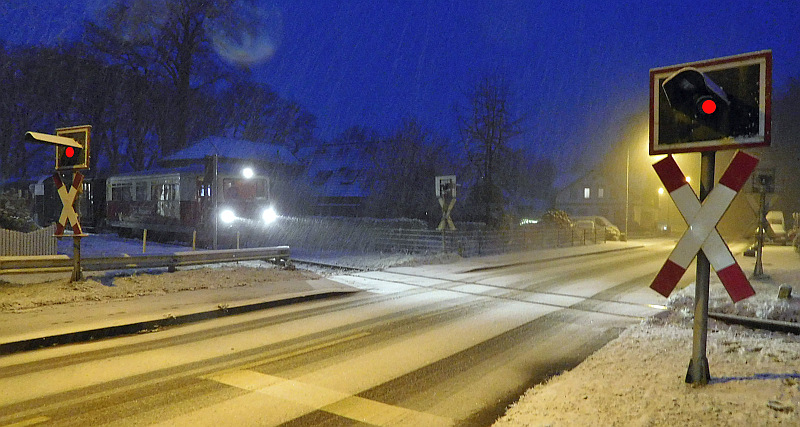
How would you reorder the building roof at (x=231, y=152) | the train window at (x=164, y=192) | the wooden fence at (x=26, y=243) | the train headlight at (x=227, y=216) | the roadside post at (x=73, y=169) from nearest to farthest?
the roadside post at (x=73, y=169), the wooden fence at (x=26, y=243), the train headlight at (x=227, y=216), the train window at (x=164, y=192), the building roof at (x=231, y=152)

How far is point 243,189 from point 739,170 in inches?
984

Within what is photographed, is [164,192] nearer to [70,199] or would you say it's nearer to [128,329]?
[70,199]

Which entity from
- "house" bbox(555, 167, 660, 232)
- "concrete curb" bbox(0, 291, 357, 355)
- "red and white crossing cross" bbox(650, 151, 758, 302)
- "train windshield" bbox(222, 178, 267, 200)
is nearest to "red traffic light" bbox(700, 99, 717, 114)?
"red and white crossing cross" bbox(650, 151, 758, 302)

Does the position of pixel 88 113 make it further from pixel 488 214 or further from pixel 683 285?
pixel 683 285

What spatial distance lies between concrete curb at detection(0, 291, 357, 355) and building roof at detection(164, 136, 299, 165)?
31.5 m

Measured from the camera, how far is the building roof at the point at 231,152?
133 ft

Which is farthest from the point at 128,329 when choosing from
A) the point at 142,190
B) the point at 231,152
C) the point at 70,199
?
the point at 231,152

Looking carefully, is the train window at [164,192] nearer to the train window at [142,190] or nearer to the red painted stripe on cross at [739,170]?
the train window at [142,190]

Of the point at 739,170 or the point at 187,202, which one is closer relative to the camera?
the point at 739,170

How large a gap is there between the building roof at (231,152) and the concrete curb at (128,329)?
3152cm

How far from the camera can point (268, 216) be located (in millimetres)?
27281

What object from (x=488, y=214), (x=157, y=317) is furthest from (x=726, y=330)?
(x=488, y=214)

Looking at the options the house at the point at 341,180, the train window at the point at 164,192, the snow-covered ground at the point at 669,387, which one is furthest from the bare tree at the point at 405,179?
the snow-covered ground at the point at 669,387

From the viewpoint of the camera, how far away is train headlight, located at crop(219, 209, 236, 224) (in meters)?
25.5
